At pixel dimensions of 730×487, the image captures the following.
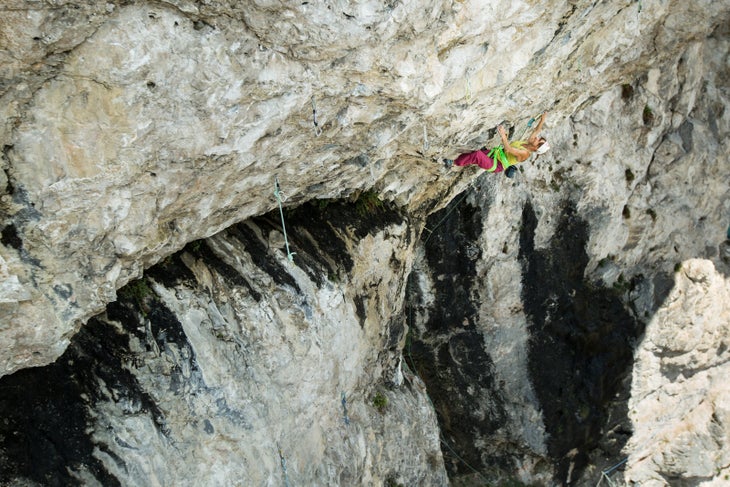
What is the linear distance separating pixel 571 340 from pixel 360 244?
5.81 metres

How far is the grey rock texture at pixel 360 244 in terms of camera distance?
16.9 ft

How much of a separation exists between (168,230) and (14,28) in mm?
2437

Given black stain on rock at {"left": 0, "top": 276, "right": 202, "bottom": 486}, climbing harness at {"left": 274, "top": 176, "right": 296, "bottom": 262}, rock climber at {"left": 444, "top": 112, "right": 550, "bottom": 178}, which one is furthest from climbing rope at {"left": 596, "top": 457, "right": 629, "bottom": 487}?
black stain on rock at {"left": 0, "top": 276, "right": 202, "bottom": 486}

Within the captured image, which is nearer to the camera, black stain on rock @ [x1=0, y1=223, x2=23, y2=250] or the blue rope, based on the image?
black stain on rock @ [x1=0, y1=223, x2=23, y2=250]

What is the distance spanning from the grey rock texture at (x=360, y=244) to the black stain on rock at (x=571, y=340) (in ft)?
0.15

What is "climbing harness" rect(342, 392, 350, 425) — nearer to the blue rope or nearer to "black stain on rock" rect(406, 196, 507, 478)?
"black stain on rock" rect(406, 196, 507, 478)

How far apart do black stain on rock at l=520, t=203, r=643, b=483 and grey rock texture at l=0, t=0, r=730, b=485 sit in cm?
5

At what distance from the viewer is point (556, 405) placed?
12758 millimetres

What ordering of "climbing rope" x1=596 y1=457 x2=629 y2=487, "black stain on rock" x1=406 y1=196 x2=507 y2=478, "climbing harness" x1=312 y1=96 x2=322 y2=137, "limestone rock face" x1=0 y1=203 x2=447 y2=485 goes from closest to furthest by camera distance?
1. "limestone rock face" x1=0 y1=203 x2=447 y2=485
2. "climbing harness" x1=312 y1=96 x2=322 y2=137
3. "black stain on rock" x1=406 y1=196 x2=507 y2=478
4. "climbing rope" x1=596 y1=457 x2=629 y2=487

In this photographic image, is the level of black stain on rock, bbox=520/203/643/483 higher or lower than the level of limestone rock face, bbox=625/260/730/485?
higher

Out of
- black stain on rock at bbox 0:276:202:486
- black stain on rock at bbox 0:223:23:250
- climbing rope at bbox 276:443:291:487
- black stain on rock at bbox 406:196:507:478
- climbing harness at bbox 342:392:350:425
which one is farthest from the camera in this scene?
black stain on rock at bbox 406:196:507:478

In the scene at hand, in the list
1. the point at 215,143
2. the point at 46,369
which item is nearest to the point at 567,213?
the point at 215,143

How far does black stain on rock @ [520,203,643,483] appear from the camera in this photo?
1185 cm

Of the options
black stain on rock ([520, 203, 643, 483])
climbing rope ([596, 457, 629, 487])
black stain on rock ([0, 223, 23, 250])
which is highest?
black stain on rock ([0, 223, 23, 250])
